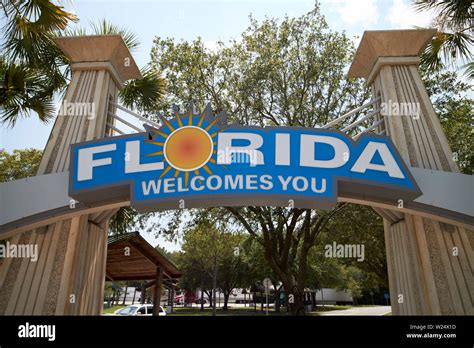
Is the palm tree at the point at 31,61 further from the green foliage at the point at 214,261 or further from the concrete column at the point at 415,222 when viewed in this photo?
the green foliage at the point at 214,261

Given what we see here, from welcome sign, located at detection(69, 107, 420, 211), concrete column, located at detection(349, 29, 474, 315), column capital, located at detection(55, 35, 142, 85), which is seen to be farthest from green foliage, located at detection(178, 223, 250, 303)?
welcome sign, located at detection(69, 107, 420, 211)

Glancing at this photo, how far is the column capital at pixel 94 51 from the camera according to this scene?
8969mm

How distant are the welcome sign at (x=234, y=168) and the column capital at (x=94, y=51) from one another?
2.68 meters

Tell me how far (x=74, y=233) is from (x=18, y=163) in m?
22.3

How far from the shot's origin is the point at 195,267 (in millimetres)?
52719

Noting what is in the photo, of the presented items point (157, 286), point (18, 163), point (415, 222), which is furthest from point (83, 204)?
point (18, 163)

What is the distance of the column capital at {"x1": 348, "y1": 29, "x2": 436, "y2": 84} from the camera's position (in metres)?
8.72

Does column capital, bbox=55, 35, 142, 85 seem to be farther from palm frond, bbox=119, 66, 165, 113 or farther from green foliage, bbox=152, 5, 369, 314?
green foliage, bbox=152, 5, 369, 314

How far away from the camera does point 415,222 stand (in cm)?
762

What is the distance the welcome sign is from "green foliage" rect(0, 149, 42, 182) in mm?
21616

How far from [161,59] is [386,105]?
37.0 feet

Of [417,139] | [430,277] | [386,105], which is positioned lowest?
[430,277]

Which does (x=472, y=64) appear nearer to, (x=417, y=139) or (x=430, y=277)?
(x=417, y=139)
